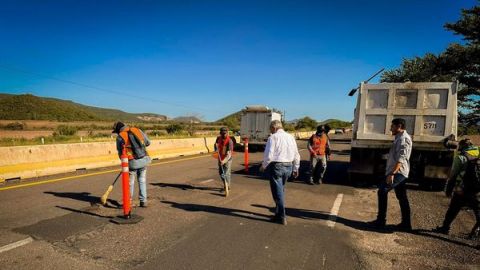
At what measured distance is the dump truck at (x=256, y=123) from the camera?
2236 centimetres

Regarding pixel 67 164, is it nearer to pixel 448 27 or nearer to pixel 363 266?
pixel 363 266

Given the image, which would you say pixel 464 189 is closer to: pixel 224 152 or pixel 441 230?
pixel 441 230

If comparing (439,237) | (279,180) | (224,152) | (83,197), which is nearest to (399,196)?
(439,237)

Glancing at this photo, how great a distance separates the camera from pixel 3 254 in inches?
160

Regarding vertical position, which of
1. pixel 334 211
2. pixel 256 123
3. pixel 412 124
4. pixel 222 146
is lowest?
pixel 334 211

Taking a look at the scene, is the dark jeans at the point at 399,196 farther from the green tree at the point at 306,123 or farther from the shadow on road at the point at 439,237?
the green tree at the point at 306,123

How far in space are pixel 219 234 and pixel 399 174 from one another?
3122mm

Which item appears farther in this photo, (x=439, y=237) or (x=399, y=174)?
(x=399, y=174)

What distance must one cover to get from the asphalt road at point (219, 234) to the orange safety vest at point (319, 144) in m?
2.07

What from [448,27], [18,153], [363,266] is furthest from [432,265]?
[448,27]

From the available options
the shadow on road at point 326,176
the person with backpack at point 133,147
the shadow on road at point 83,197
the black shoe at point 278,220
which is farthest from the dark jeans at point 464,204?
the shadow on road at point 83,197

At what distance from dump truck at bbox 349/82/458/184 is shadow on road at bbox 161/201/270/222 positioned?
4.60 m

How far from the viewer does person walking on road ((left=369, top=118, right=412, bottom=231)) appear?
5285 mm

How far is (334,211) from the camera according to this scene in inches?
258
